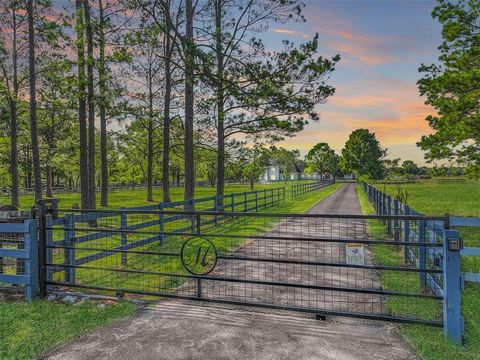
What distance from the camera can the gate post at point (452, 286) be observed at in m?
3.97

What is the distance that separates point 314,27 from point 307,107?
10.5ft

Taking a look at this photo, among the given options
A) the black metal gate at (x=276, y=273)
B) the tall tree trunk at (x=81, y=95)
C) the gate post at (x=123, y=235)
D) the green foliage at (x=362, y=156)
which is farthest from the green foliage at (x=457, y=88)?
the green foliage at (x=362, y=156)

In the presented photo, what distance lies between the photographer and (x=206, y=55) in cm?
1309

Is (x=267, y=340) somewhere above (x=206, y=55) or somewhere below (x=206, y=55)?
below

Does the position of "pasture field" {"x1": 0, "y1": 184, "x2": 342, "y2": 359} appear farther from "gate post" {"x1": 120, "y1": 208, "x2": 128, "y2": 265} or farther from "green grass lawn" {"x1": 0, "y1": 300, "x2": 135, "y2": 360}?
"gate post" {"x1": 120, "y1": 208, "x2": 128, "y2": 265}

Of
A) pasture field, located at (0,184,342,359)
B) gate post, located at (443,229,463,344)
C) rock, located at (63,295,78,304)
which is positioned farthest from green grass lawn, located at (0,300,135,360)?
gate post, located at (443,229,463,344)

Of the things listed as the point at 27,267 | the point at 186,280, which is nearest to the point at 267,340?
the point at 186,280

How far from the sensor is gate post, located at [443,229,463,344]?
156 inches

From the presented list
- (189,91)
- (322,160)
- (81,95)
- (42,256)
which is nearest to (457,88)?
(189,91)

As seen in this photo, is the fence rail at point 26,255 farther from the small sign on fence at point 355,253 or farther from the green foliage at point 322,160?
the green foliage at point 322,160

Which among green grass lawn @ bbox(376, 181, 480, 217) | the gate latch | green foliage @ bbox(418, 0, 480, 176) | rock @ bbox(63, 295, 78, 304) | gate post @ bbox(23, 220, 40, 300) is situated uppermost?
green foliage @ bbox(418, 0, 480, 176)

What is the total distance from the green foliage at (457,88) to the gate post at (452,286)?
296 inches

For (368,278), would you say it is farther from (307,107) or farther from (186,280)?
(307,107)

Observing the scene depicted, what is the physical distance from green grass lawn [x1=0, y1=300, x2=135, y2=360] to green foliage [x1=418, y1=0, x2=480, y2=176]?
10.2 metres
